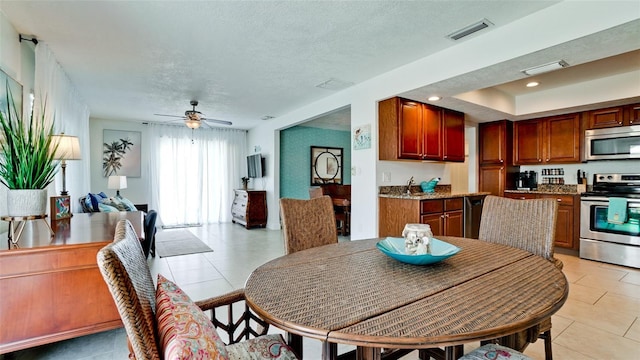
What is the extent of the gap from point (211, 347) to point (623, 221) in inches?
188

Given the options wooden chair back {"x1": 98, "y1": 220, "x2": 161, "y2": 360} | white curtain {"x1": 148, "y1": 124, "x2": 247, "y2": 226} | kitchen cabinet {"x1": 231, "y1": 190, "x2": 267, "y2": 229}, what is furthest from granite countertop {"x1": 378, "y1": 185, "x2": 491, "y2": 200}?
white curtain {"x1": 148, "y1": 124, "x2": 247, "y2": 226}

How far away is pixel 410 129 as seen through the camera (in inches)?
148

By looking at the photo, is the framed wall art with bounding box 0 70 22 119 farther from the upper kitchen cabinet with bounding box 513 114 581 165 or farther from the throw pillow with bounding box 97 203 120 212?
the upper kitchen cabinet with bounding box 513 114 581 165

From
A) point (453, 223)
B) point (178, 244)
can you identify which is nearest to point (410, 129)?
point (453, 223)

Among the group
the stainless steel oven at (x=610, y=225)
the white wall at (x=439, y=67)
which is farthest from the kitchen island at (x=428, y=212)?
the stainless steel oven at (x=610, y=225)

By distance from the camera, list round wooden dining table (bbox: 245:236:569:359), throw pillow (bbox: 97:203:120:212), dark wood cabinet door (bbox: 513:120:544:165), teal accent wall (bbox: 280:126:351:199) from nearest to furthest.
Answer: round wooden dining table (bbox: 245:236:569:359) → throw pillow (bbox: 97:203:120:212) → dark wood cabinet door (bbox: 513:120:544:165) → teal accent wall (bbox: 280:126:351:199)

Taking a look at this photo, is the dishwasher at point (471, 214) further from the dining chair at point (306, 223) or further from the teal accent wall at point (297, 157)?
the teal accent wall at point (297, 157)

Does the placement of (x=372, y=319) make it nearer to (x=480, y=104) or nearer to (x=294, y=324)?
(x=294, y=324)

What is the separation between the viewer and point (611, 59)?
3209mm

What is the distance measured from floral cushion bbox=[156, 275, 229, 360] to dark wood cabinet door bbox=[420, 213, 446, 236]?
3.14 metres

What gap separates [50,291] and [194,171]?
577cm

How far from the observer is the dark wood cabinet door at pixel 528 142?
466cm

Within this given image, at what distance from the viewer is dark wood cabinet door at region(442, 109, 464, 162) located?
13.9 feet

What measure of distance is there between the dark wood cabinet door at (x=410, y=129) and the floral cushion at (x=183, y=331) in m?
3.27
